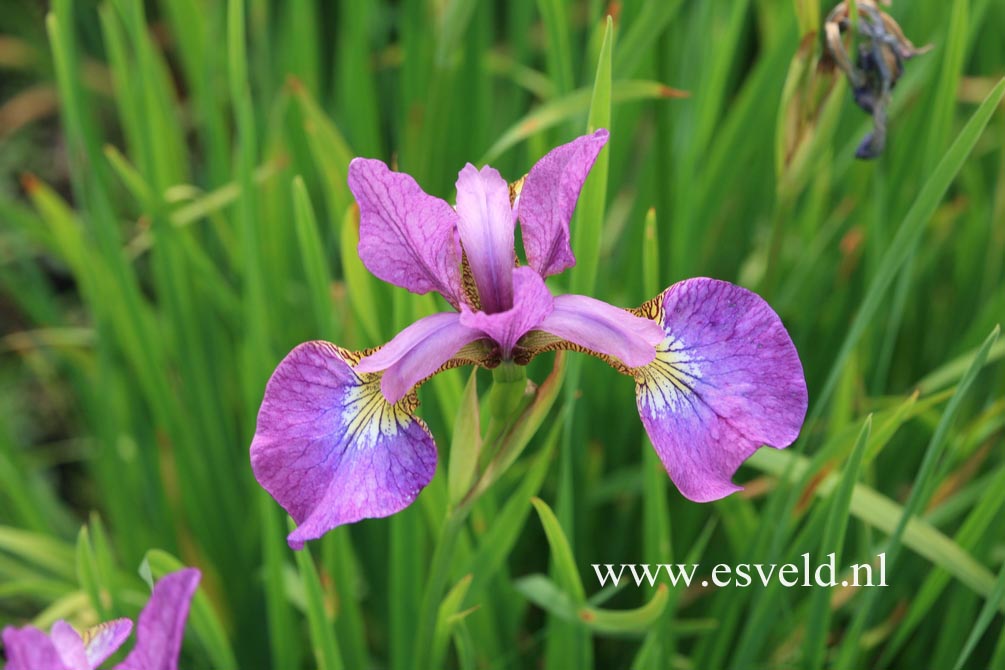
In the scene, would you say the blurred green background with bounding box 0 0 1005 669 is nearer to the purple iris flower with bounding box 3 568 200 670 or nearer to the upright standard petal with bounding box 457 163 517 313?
the upright standard petal with bounding box 457 163 517 313

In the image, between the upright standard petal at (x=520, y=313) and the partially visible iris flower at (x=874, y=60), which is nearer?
the upright standard petal at (x=520, y=313)

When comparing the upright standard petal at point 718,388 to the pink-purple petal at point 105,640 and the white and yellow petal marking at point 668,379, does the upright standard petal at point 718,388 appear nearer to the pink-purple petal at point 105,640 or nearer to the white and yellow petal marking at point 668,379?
the white and yellow petal marking at point 668,379

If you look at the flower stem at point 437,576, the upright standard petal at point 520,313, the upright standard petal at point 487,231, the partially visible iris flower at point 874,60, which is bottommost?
the flower stem at point 437,576

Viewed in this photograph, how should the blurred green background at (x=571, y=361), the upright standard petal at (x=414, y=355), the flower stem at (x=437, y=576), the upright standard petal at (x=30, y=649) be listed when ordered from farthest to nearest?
the blurred green background at (x=571, y=361), the flower stem at (x=437, y=576), the upright standard petal at (x=414, y=355), the upright standard petal at (x=30, y=649)

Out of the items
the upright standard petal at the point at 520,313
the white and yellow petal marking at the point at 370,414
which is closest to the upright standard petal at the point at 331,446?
the white and yellow petal marking at the point at 370,414

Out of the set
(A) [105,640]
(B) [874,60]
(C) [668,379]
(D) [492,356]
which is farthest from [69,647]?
(B) [874,60]

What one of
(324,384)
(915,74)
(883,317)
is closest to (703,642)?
(883,317)

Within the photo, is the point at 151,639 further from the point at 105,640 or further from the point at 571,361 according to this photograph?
the point at 571,361
